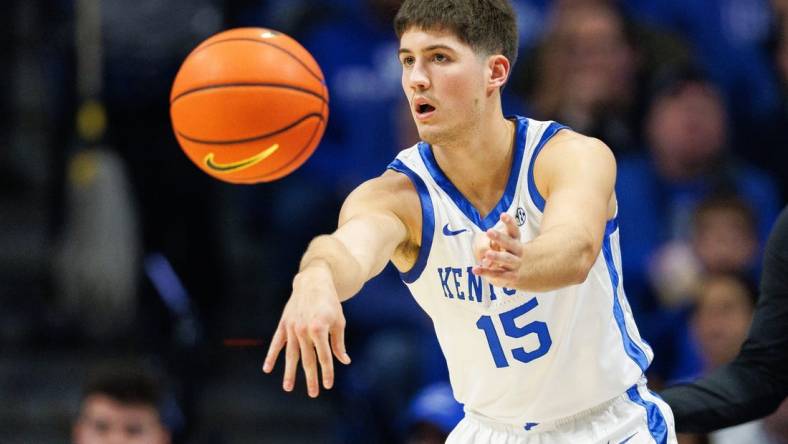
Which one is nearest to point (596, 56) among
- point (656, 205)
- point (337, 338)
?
point (656, 205)

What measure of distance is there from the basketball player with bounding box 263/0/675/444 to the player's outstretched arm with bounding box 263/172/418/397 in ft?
0.04

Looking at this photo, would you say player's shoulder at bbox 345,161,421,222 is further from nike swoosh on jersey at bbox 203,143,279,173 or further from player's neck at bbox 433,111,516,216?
nike swoosh on jersey at bbox 203,143,279,173

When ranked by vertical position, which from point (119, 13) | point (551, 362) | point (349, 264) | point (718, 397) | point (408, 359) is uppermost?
point (119, 13)

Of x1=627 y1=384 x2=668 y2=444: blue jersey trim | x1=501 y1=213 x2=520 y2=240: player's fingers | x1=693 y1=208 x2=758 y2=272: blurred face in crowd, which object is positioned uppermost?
x1=501 y1=213 x2=520 y2=240: player's fingers

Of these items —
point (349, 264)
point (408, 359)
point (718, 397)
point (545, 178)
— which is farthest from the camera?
point (408, 359)

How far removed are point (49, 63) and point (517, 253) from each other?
6.95 metres

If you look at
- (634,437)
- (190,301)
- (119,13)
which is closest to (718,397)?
(634,437)

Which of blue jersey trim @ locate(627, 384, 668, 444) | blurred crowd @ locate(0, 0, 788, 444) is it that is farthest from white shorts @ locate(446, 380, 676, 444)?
blurred crowd @ locate(0, 0, 788, 444)

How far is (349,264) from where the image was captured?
13.4 ft

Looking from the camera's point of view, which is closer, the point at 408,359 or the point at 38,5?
the point at 408,359

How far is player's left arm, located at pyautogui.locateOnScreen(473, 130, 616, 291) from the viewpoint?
11.9 ft

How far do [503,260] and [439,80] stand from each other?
101 centimetres

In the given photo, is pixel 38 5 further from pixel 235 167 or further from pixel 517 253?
pixel 517 253

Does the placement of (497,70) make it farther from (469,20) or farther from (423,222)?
(423,222)
